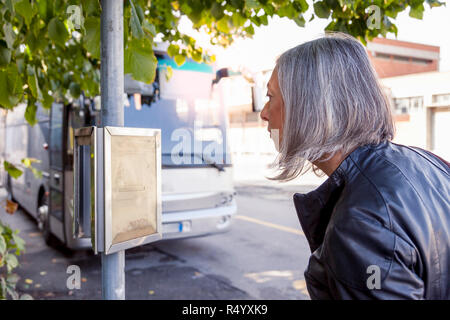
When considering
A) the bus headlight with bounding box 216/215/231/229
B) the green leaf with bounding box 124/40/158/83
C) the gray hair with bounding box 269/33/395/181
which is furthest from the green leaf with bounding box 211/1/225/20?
the bus headlight with bounding box 216/215/231/229

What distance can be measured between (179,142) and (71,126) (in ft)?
4.92

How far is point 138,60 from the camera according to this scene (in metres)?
1.66

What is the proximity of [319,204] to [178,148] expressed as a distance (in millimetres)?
3813

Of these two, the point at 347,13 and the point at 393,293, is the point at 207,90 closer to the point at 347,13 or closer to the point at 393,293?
the point at 347,13

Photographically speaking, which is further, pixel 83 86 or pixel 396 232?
pixel 83 86

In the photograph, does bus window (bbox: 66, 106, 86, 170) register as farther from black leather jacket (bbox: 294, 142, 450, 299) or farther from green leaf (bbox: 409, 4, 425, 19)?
black leather jacket (bbox: 294, 142, 450, 299)

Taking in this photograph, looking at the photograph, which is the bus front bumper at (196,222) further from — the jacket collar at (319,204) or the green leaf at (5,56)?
the jacket collar at (319,204)

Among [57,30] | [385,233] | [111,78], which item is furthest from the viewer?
[57,30]

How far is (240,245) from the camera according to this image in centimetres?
667

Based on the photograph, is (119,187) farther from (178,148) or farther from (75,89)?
(178,148)

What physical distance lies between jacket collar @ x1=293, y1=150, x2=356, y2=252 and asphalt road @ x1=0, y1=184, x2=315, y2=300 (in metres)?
3.01

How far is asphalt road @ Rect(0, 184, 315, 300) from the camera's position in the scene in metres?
4.61

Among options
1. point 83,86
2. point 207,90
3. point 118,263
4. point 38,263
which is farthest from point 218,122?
point 118,263

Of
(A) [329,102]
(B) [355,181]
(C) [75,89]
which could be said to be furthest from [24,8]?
(C) [75,89]
